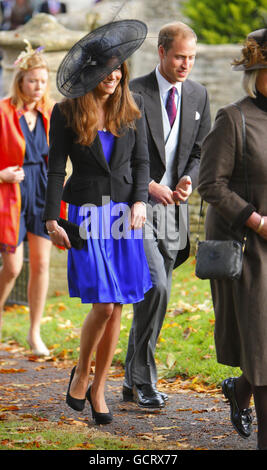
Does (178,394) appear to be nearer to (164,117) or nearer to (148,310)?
(148,310)

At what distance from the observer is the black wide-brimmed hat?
489 cm

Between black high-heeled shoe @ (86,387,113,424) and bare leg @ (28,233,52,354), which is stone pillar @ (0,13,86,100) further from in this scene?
black high-heeled shoe @ (86,387,113,424)

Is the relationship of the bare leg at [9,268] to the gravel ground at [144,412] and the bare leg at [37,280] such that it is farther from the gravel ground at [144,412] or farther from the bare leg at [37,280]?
the gravel ground at [144,412]

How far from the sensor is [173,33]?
5.66m

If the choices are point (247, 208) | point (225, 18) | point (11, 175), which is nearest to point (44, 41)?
point (11, 175)

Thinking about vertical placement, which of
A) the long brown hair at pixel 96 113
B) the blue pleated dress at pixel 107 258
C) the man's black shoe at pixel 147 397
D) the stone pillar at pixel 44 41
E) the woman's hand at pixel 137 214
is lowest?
the man's black shoe at pixel 147 397

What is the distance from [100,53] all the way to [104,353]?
170 centimetres

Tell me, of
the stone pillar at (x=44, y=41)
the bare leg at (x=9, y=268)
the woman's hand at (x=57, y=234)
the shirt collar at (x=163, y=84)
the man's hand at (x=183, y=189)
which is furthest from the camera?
the stone pillar at (x=44, y=41)

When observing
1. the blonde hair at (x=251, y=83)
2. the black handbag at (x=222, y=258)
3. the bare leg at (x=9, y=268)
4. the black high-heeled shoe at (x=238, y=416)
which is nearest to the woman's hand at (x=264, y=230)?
the black handbag at (x=222, y=258)

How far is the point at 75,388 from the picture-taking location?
5.22 meters

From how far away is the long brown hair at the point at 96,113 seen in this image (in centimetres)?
498
